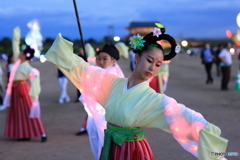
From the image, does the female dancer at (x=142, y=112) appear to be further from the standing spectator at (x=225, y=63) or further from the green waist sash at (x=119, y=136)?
the standing spectator at (x=225, y=63)

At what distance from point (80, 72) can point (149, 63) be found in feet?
2.58

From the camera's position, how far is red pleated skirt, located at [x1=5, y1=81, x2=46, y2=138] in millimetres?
6398

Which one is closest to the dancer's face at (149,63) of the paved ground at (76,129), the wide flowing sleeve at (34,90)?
the paved ground at (76,129)

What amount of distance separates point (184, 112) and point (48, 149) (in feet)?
12.8

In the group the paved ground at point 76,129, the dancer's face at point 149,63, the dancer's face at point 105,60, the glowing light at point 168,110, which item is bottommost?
the paved ground at point 76,129

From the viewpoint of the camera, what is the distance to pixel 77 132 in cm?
709

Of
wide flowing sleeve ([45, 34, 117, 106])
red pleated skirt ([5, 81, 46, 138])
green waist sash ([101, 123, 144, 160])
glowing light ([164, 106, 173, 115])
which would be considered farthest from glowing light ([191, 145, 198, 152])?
red pleated skirt ([5, 81, 46, 138])

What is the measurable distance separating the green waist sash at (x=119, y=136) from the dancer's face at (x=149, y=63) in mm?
464

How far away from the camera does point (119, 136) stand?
2838 millimetres

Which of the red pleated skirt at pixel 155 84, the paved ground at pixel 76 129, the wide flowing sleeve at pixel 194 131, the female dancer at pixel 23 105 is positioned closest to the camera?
the wide flowing sleeve at pixel 194 131

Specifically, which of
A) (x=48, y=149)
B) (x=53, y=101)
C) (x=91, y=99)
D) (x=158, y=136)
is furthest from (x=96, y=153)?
(x=53, y=101)

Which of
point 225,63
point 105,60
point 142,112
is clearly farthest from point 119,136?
point 225,63

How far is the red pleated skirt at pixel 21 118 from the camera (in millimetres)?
6398

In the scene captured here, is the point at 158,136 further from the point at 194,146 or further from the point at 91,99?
the point at 194,146
